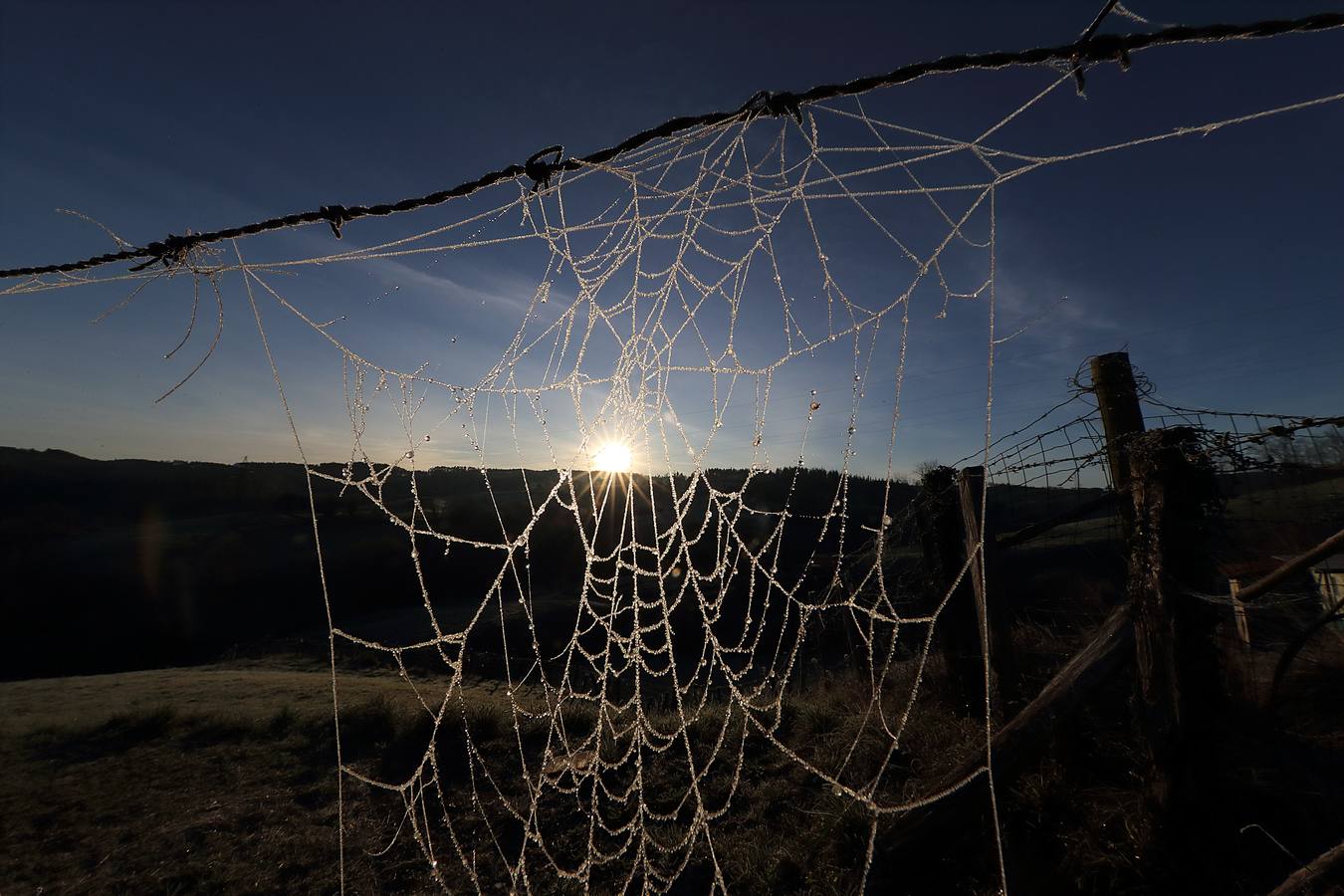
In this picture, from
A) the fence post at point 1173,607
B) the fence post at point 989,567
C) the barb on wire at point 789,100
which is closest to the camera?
the barb on wire at point 789,100

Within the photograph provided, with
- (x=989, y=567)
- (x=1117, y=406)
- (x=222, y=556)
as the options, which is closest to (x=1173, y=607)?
(x=1117, y=406)

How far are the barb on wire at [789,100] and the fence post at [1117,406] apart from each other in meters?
2.86

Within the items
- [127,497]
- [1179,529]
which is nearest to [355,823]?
[1179,529]

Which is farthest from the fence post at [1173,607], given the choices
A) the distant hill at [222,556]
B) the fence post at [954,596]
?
the distant hill at [222,556]

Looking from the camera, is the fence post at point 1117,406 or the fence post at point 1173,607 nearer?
the fence post at point 1173,607

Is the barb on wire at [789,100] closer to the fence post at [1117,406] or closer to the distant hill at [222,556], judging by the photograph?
the fence post at [1117,406]

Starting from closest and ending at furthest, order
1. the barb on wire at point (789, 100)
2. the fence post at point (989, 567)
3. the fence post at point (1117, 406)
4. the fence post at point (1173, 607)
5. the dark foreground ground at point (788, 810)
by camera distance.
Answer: the barb on wire at point (789, 100)
the fence post at point (1173, 607)
the dark foreground ground at point (788, 810)
the fence post at point (1117, 406)
the fence post at point (989, 567)

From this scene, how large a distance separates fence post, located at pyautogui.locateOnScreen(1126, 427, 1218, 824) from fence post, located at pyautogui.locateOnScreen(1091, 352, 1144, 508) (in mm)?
350

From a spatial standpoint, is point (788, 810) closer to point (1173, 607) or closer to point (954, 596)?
point (954, 596)

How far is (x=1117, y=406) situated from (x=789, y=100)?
126 inches

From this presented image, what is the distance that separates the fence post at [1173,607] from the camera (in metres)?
3.07

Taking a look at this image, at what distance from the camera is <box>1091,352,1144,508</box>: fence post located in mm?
3590

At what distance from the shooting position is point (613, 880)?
4113mm

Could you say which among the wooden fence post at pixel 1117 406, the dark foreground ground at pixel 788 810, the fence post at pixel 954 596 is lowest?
the dark foreground ground at pixel 788 810
